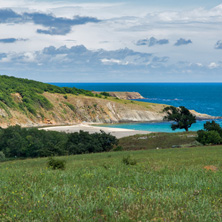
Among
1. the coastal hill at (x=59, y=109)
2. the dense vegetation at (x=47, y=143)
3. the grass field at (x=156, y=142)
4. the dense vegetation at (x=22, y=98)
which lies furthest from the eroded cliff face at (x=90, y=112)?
the grass field at (x=156, y=142)

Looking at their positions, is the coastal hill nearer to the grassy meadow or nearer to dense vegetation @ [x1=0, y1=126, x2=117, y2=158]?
dense vegetation @ [x1=0, y1=126, x2=117, y2=158]

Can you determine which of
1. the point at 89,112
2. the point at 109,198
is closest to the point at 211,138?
the point at 109,198

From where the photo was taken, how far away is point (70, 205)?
28.0 feet

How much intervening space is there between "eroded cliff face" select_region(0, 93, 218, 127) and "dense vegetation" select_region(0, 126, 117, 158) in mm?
61391

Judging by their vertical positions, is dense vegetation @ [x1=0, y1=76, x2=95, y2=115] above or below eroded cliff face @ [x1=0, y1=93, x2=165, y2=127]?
above

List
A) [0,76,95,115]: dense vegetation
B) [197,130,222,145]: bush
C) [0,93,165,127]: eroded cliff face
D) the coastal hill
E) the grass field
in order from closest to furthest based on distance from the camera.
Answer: [197,130,222,145]: bush < the grass field < the coastal hill < [0,76,95,115]: dense vegetation < [0,93,165,127]: eroded cliff face

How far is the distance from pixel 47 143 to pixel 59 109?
81012mm

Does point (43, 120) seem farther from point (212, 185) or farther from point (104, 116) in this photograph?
point (212, 185)

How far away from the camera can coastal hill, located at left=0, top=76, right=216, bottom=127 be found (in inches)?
4439

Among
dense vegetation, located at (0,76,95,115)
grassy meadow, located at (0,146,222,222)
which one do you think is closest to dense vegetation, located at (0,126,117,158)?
grassy meadow, located at (0,146,222,222)

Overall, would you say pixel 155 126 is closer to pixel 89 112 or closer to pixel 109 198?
pixel 89 112

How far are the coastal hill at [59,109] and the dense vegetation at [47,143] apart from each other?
55.3 meters

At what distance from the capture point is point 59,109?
409 ft

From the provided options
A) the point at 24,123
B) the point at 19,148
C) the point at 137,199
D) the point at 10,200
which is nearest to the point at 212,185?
the point at 137,199
